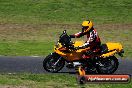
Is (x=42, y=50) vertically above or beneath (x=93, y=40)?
beneath

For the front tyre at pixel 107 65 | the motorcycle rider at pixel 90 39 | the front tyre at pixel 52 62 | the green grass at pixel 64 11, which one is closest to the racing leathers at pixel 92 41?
the motorcycle rider at pixel 90 39

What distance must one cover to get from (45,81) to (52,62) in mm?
→ 2360

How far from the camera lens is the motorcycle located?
17188 millimetres

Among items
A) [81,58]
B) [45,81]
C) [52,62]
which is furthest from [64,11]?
[45,81]

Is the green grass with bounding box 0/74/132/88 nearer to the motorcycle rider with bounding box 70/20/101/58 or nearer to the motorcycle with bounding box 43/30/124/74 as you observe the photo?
the motorcycle with bounding box 43/30/124/74

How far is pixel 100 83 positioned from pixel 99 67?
2966mm

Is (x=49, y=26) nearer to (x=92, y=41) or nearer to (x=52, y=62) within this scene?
(x=52, y=62)

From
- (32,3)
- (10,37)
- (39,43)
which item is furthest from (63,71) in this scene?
(32,3)

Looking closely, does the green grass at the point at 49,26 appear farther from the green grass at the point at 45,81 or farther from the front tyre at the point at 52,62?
the front tyre at the point at 52,62

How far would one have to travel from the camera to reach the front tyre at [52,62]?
1720 cm

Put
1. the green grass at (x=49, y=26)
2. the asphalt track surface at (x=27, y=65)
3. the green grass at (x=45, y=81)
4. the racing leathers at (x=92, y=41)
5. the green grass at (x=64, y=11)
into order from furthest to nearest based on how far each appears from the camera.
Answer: the green grass at (x=64, y=11) → the asphalt track surface at (x=27, y=65) → the racing leathers at (x=92, y=41) → the green grass at (x=49, y=26) → the green grass at (x=45, y=81)

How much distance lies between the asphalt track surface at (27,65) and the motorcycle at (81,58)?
41 cm

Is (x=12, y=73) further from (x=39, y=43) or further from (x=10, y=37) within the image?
(x=10, y=37)

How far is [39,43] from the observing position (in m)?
25.3
